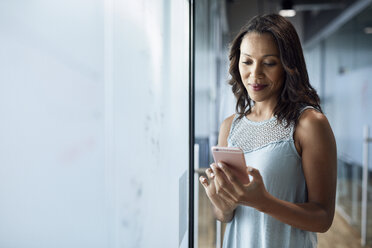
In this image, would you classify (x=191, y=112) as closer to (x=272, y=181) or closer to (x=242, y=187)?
(x=272, y=181)

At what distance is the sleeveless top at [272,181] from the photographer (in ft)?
3.35

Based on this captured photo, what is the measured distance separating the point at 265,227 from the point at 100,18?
2.63 ft

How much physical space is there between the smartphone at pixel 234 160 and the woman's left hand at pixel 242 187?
0.02 m

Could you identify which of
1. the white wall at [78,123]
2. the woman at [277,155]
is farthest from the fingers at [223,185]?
the white wall at [78,123]

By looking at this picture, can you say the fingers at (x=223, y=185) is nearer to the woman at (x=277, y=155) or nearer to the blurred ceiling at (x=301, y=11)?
the woman at (x=277, y=155)

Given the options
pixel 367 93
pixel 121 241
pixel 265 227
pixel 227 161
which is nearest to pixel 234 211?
pixel 265 227

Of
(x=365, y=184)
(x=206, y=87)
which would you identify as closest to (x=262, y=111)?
(x=206, y=87)

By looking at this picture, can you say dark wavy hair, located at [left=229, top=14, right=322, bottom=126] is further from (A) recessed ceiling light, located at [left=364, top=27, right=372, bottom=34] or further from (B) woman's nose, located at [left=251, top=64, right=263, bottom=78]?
(A) recessed ceiling light, located at [left=364, top=27, right=372, bottom=34]

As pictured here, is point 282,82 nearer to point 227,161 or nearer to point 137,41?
point 227,161

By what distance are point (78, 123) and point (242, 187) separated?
464 mm

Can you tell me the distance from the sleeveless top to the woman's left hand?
0.51 ft

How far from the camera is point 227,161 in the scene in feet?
2.93

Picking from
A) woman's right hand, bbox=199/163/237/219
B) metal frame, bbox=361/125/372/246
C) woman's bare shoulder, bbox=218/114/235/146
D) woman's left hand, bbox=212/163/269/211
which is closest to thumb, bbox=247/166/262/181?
woman's left hand, bbox=212/163/269/211

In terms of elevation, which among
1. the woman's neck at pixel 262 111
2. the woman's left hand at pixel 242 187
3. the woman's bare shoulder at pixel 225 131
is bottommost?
the woman's left hand at pixel 242 187
